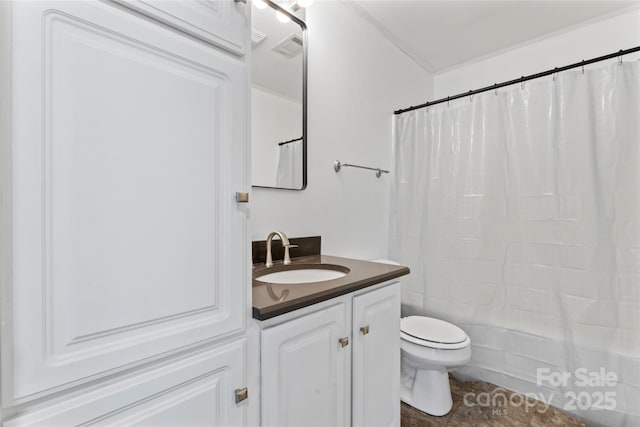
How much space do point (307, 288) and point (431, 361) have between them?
3.32ft

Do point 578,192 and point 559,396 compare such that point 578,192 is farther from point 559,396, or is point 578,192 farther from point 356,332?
point 356,332

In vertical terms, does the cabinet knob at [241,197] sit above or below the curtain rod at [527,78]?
below

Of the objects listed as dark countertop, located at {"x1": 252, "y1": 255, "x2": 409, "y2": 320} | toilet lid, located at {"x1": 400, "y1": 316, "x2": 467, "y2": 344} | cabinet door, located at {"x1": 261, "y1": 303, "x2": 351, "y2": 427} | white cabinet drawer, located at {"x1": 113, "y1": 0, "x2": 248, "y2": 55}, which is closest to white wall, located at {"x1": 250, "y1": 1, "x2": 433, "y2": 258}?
dark countertop, located at {"x1": 252, "y1": 255, "x2": 409, "y2": 320}

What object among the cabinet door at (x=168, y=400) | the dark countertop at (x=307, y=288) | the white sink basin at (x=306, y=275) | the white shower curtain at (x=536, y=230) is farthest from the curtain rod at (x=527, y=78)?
the cabinet door at (x=168, y=400)

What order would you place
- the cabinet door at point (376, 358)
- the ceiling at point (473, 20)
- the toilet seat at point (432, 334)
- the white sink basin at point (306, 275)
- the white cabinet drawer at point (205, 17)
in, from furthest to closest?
1. the ceiling at point (473, 20)
2. the toilet seat at point (432, 334)
3. the white sink basin at point (306, 275)
4. the cabinet door at point (376, 358)
5. the white cabinet drawer at point (205, 17)

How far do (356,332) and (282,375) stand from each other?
0.33m

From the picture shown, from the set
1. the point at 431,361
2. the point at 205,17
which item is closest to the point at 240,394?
the point at 205,17

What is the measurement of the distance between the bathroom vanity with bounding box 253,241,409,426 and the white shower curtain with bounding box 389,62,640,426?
3.05ft

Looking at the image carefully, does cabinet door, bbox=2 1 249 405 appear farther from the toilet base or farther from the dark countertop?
the toilet base

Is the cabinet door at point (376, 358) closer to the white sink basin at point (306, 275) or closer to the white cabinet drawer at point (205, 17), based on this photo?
the white sink basin at point (306, 275)

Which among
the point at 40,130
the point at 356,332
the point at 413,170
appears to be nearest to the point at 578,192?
the point at 413,170

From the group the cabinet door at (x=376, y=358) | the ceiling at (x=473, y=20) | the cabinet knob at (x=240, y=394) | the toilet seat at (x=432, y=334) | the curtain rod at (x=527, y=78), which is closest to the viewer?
the cabinet knob at (x=240, y=394)

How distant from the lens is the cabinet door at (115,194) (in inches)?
18.2

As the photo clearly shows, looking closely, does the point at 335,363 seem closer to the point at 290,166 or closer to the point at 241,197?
the point at 241,197
